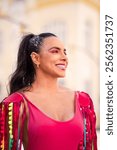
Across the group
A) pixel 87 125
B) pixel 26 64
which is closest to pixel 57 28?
pixel 26 64

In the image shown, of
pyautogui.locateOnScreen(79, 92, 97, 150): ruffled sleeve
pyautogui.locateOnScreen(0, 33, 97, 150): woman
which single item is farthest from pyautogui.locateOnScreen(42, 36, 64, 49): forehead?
pyautogui.locateOnScreen(79, 92, 97, 150): ruffled sleeve

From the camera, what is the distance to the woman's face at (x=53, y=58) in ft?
3.91

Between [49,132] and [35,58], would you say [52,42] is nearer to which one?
[35,58]

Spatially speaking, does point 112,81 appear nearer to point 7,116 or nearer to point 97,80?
point 97,80

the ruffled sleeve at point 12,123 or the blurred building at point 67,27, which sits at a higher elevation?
the blurred building at point 67,27

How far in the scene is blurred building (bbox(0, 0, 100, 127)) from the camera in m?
1.96

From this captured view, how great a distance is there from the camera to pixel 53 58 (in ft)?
3.93

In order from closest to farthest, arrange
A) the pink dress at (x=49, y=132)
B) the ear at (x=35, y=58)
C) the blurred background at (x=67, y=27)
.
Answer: the pink dress at (x=49, y=132), the ear at (x=35, y=58), the blurred background at (x=67, y=27)

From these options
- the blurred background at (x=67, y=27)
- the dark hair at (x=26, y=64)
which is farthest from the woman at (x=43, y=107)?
the blurred background at (x=67, y=27)

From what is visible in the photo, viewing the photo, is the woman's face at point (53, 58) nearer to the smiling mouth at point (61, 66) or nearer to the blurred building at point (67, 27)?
the smiling mouth at point (61, 66)

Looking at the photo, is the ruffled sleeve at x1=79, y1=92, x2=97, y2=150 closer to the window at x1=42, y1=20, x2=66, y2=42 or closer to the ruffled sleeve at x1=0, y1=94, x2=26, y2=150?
the ruffled sleeve at x1=0, y1=94, x2=26, y2=150

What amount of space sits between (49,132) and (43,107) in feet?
0.29

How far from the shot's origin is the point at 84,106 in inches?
48.5

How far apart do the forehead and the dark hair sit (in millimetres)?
18
